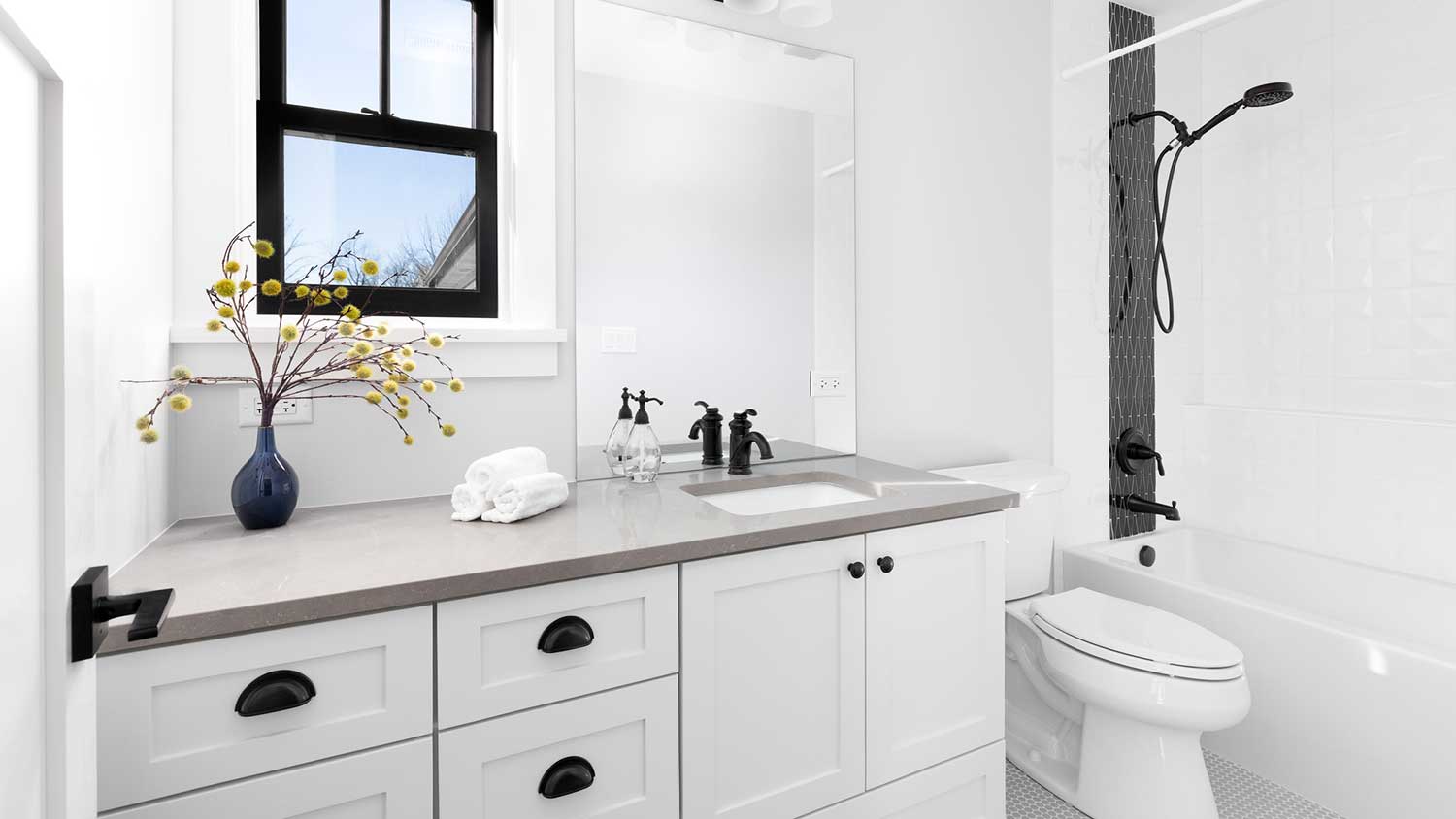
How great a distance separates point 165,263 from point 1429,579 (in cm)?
342

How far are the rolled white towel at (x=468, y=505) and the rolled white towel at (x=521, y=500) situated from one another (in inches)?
0.6

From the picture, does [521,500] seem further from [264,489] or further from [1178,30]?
[1178,30]

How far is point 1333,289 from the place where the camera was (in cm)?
255

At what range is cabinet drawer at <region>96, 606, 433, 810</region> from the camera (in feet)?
2.81

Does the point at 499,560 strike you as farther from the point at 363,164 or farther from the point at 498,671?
the point at 363,164

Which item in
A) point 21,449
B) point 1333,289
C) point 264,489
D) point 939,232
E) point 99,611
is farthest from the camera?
point 1333,289

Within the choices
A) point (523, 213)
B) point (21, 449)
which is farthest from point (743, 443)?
point (21, 449)

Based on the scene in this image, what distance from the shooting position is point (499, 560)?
1.08 m

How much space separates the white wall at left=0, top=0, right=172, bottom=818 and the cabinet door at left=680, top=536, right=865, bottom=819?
78 centimetres

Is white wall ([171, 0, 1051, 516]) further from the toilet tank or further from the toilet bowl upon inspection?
the toilet bowl

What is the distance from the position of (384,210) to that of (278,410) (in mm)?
502

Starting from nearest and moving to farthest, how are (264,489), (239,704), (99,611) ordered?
(99,611) < (239,704) < (264,489)

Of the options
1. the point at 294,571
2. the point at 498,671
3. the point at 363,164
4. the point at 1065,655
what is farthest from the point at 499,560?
the point at 1065,655

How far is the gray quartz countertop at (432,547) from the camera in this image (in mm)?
934
